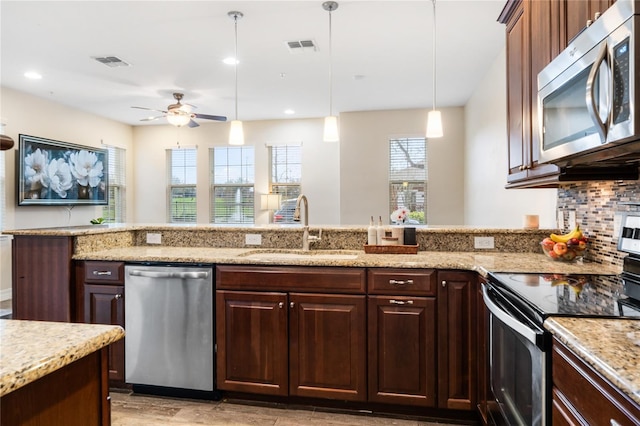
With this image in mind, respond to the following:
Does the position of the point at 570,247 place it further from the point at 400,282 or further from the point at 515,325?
the point at 515,325

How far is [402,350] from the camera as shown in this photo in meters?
2.22

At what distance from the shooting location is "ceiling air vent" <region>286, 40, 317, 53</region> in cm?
390

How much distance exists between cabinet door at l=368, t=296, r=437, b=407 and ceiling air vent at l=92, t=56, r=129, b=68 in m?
3.94

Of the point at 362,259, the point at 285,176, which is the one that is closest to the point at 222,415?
the point at 362,259

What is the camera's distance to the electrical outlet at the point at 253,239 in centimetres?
297

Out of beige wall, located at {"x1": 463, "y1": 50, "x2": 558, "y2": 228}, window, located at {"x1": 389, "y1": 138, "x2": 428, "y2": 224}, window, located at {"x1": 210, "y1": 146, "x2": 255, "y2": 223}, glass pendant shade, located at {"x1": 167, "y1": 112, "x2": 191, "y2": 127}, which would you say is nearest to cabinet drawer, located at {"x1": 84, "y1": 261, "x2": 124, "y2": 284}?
beige wall, located at {"x1": 463, "y1": 50, "x2": 558, "y2": 228}

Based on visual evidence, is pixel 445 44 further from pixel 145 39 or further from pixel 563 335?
pixel 563 335

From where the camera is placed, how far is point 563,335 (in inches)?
42.2

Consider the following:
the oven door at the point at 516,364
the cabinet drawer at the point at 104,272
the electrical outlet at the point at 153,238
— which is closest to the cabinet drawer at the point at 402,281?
the oven door at the point at 516,364

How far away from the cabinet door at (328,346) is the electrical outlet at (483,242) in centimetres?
96

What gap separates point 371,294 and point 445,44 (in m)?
2.92

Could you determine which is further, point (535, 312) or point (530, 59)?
point (530, 59)

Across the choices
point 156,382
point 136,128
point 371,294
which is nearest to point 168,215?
point 136,128

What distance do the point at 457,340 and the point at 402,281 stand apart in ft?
1.44
